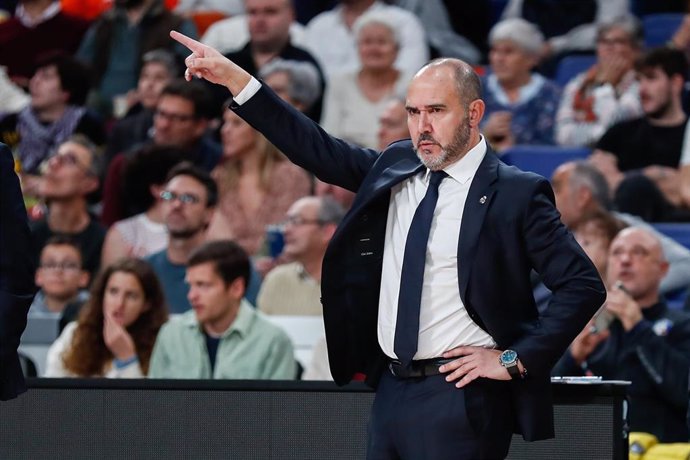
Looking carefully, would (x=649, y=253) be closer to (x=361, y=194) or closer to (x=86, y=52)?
(x=361, y=194)

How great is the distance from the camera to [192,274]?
7.09m

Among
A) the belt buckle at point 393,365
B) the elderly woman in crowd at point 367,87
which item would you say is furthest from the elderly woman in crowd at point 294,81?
the belt buckle at point 393,365

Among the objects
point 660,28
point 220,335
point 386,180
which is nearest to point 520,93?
point 660,28

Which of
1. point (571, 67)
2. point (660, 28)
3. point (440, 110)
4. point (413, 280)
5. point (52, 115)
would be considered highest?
point (660, 28)

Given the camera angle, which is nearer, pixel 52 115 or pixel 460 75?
pixel 460 75

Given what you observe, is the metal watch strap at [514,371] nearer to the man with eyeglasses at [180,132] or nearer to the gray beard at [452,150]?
the gray beard at [452,150]

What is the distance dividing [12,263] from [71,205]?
517 cm

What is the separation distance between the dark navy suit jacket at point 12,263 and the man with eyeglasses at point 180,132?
17.1 feet

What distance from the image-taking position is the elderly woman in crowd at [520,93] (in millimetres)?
9688

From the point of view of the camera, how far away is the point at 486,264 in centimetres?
396

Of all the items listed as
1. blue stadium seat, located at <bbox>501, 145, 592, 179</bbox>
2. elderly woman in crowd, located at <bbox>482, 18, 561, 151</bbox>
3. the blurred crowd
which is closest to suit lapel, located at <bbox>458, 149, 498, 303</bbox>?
the blurred crowd

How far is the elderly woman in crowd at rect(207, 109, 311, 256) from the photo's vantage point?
899 centimetres

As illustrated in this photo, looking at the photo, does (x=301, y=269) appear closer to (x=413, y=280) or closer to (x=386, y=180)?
(x=386, y=180)

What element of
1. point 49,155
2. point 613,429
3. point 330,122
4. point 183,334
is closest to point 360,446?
point 613,429
